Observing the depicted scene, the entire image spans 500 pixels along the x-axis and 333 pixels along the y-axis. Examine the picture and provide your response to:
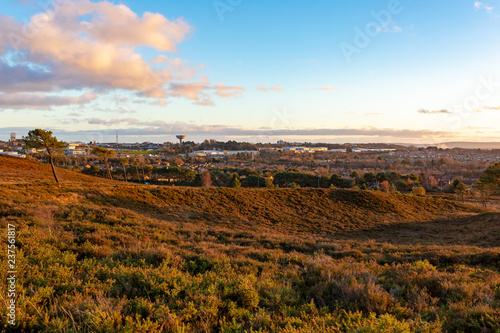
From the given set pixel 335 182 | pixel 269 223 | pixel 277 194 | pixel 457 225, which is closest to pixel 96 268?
pixel 269 223

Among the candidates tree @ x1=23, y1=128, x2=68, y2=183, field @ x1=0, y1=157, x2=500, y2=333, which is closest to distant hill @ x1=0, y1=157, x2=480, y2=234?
tree @ x1=23, y1=128, x2=68, y2=183

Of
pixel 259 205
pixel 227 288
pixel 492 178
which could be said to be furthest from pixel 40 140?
pixel 492 178

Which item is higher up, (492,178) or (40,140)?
(40,140)

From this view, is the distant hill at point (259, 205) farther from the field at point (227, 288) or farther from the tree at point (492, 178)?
the field at point (227, 288)

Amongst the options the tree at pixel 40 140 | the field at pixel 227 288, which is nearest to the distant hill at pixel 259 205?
the tree at pixel 40 140

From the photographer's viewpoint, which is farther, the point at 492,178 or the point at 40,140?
the point at 492,178

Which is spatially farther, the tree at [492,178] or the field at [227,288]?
the tree at [492,178]

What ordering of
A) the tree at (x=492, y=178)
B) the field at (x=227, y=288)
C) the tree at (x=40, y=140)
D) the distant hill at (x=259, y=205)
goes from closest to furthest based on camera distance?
the field at (x=227, y=288) → the distant hill at (x=259, y=205) → the tree at (x=40, y=140) → the tree at (x=492, y=178)

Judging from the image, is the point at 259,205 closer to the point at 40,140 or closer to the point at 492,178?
the point at 40,140

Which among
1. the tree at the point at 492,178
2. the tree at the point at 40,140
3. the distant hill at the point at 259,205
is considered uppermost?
the tree at the point at 40,140

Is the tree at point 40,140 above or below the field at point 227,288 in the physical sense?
above

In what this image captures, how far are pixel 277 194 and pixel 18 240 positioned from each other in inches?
1161

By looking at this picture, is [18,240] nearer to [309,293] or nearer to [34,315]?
[34,315]

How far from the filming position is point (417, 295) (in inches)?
192
